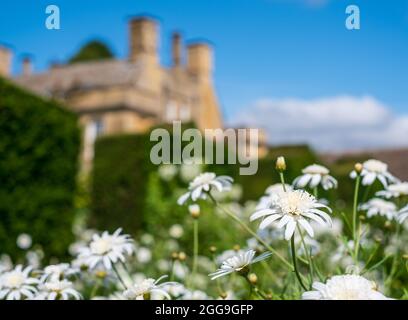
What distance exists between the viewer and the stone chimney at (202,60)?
8.24 feet

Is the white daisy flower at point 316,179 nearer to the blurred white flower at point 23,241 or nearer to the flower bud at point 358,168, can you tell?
the flower bud at point 358,168

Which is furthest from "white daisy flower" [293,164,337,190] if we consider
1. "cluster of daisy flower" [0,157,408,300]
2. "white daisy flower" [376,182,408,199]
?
"white daisy flower" [376,182,408,199]

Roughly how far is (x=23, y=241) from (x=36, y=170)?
93 cm

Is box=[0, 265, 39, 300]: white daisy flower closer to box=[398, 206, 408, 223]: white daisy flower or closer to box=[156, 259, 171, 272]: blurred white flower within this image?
box=[398, 206, 408, 223]: white daisy flower

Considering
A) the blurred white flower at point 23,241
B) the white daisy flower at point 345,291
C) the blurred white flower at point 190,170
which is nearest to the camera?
the white daisy flower at point 345,291

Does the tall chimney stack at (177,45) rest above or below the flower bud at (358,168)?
above

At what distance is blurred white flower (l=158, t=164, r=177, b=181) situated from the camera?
7879mm

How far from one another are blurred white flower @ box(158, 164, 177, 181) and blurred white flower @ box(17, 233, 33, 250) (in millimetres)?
2418

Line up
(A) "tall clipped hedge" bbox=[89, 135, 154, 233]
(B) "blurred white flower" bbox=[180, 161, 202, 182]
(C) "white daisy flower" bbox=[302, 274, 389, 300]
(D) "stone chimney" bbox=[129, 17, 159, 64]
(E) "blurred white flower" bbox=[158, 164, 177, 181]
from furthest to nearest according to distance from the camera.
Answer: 1. (A) "tall clipped hedge" bbox=[89, 135, 154, 233]
2. (E) "blurred white flower" bbox=[158, 164, 177, 181]
3. (B) "blurred white flower" bbox=[180, 161, 202, 182]
4. (D) "stone chimney" bbox=[129, 17, 159, 64]
5. (C) "white daisy flower" bbox=[302, 274, 389, 300]

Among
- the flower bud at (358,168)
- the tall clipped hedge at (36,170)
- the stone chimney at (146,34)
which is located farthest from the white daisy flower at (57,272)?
the tall clipped hedge at (36,170)

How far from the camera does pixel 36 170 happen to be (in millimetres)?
6414

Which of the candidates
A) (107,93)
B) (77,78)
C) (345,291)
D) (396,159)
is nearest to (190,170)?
(396,159)

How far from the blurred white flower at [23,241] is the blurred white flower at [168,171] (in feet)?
7.93
